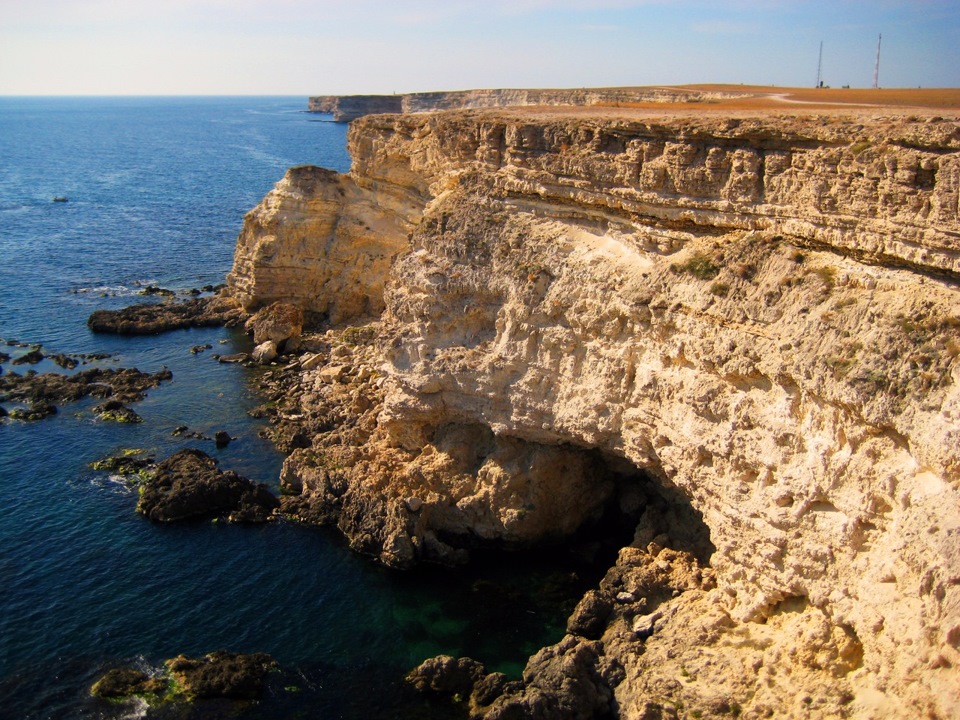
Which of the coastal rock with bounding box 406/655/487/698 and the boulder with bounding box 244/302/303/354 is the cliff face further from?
the boulder with bounding box 244/302/303/354

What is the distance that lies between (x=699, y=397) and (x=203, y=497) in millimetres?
20896

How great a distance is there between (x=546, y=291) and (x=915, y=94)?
17.6 m

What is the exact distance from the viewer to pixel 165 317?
57938 mm

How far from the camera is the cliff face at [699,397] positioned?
2002cm

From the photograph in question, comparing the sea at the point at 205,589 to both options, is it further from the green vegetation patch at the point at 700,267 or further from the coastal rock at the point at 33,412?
the green vegetation patch at the point at 700,267

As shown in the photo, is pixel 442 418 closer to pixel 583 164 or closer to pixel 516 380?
pixel 516 380

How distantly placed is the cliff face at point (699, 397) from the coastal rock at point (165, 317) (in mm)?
23813

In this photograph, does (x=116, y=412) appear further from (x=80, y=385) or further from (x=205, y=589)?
(x=205, y=589)

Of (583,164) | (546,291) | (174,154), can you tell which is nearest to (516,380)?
(546,291)

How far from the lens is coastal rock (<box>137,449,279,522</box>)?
34156 mm

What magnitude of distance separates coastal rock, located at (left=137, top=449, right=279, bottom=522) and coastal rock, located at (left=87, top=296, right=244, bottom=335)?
2288cm

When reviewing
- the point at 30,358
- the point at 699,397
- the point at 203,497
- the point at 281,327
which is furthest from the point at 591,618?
the point at 30,358

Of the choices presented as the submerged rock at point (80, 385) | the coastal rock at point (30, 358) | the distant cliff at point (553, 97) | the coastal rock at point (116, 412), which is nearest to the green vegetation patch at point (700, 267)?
the distant cliff at point (553, 97)

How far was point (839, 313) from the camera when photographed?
21.9 metres
